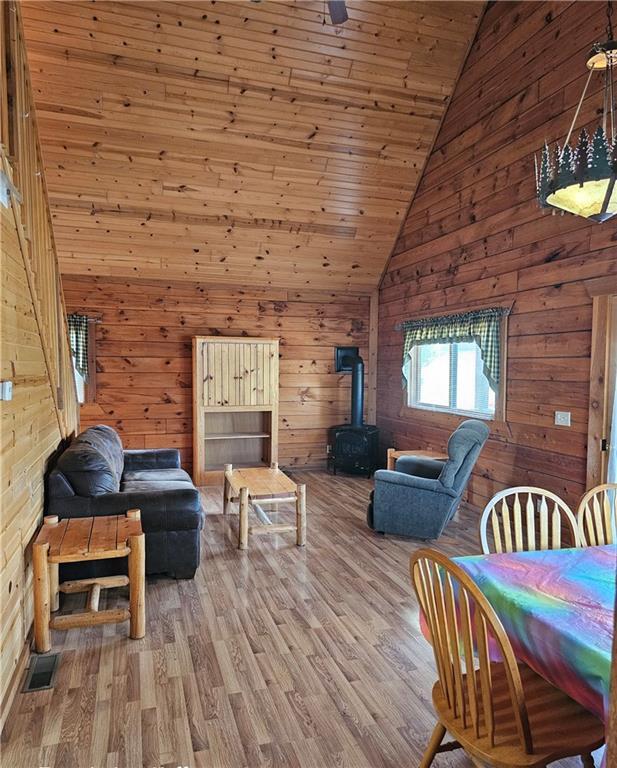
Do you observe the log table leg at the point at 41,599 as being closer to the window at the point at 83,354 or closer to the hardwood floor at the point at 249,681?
the hardwood floor at the point at 249,681

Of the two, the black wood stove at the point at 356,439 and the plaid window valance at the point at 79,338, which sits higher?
the plaid window valance at the point at 79,338

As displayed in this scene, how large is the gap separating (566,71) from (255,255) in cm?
372

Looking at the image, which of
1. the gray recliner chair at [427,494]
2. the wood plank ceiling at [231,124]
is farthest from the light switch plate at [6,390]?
the wood plank ceiling at [231,124]

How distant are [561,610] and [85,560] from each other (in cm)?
236

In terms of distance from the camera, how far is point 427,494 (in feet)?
13.6

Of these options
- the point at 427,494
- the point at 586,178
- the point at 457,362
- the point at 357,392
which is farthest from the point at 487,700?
the point at 357,392

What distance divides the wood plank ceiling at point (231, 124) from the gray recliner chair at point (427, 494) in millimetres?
3157

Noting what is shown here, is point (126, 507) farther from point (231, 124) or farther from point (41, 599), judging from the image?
point (231, 124)

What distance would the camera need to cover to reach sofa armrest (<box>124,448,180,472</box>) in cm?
490

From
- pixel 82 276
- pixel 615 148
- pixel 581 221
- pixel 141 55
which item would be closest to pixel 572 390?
pixel 581 221

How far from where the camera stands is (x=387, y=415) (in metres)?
6.92

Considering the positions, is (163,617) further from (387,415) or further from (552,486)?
(387,415)

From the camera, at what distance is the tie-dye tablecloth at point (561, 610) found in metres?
1.35

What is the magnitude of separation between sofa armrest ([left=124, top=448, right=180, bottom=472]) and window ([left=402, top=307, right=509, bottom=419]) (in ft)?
9.84
